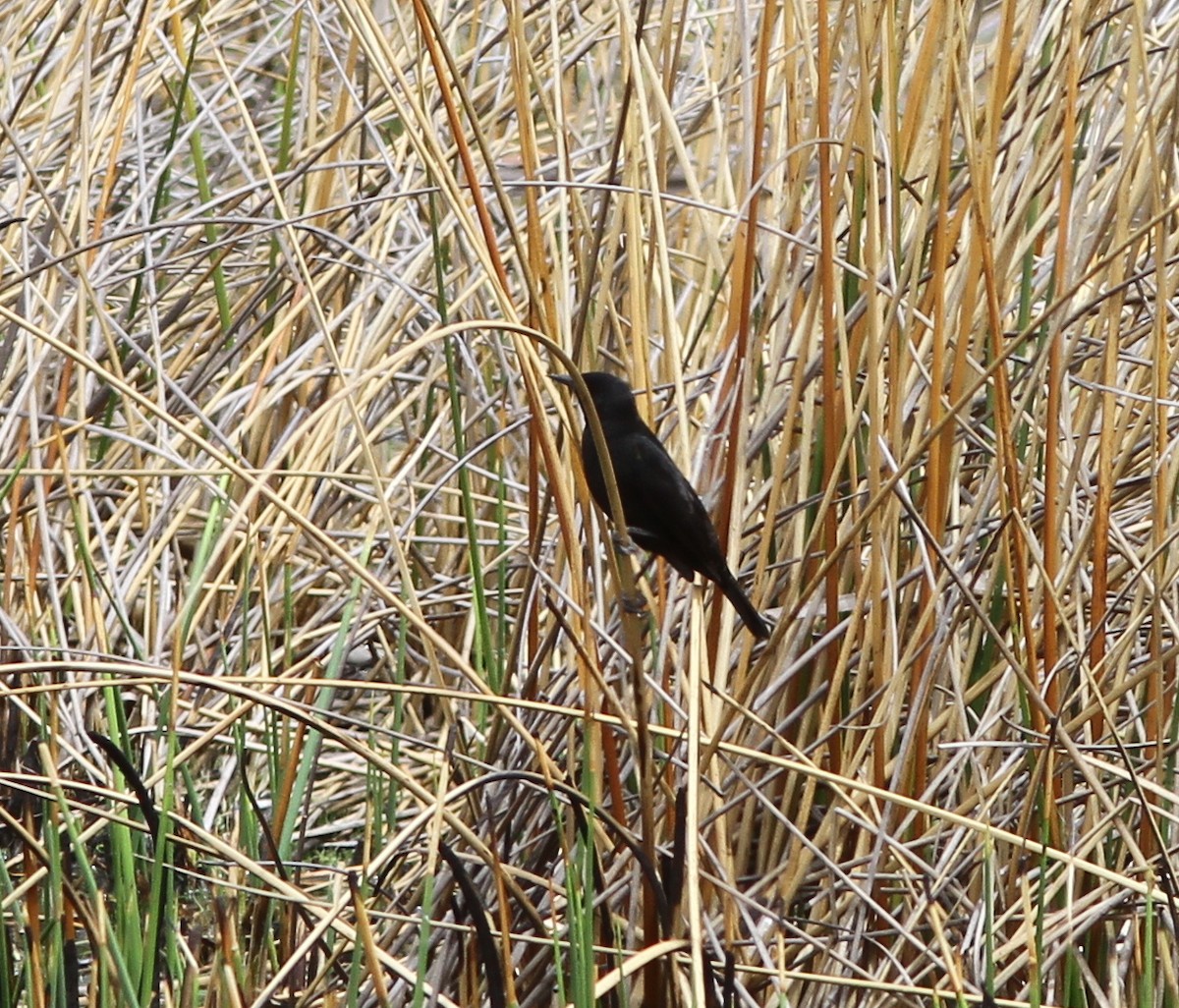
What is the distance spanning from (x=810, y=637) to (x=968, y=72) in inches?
25.4

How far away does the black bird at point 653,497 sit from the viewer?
1.84m

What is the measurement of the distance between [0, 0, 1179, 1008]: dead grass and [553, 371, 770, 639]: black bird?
0.04 metres

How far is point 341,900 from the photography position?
61.0 inches

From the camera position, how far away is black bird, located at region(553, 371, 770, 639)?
1.84 metres

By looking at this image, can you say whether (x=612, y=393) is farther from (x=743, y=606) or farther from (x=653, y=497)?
(x=743, y=606)

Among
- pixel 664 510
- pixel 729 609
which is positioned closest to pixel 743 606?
pixel 729 609

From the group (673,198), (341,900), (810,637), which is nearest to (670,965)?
(341,900)

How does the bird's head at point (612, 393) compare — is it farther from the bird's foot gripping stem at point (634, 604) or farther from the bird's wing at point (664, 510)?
the bird's foot gripping stem at point (634, 604)

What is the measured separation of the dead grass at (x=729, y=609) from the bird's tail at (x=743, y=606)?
32mm

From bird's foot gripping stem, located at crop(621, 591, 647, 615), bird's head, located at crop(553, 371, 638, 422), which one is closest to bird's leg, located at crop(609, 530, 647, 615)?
bird's foot gripping stem, located at crop(621, 591, 647, 615)

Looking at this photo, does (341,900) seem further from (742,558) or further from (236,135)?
(236,135)

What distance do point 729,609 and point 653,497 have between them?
8.0 inches

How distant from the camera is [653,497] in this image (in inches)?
80.5

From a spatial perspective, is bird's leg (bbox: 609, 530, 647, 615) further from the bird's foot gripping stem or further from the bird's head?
the bird's head
